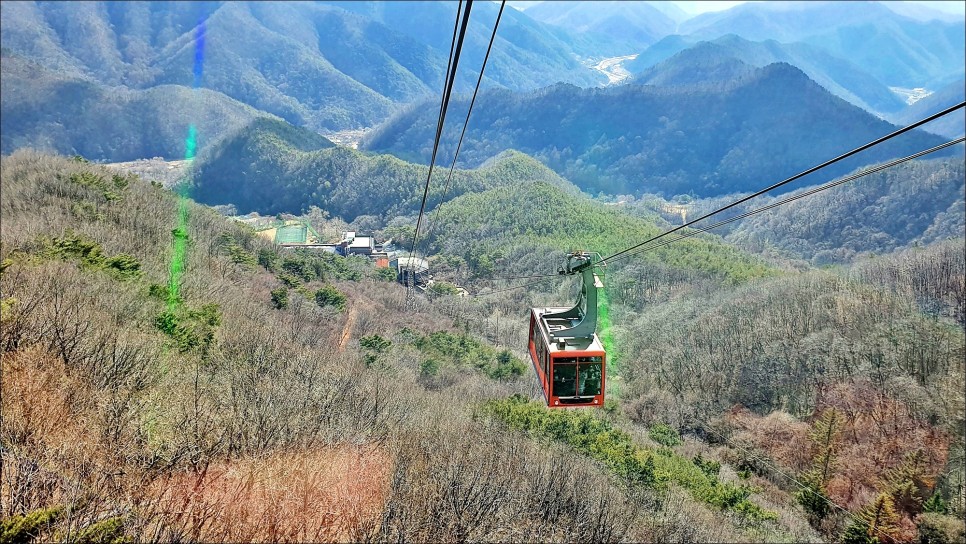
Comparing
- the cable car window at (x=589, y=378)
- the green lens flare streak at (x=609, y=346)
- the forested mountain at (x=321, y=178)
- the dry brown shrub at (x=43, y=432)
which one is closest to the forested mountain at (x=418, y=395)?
the dry brown shrub at (x=43, y=432)

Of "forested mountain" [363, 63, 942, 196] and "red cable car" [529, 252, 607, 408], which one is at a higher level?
"forested mountain" [363, 63, 942, 196]

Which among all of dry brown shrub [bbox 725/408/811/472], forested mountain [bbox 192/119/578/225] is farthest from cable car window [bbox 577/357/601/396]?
forested mountain [bbox 192/119/578/225]

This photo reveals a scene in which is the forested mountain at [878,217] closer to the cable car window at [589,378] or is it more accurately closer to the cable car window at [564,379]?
the cable car window at [589,378]

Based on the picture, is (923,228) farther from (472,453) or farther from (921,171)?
(472,453)

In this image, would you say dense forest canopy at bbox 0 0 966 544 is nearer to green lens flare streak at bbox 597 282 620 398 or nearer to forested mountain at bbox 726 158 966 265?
green lens flare streak at bbox 597 282 620 398

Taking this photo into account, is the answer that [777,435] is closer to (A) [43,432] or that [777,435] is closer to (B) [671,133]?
(A) [43,432]

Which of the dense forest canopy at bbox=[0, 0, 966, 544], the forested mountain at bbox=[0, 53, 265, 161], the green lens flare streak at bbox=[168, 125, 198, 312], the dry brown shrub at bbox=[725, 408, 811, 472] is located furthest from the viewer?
the dry brown shrub at bbox=[725, 408, 811, 472]
